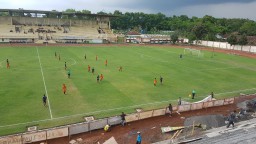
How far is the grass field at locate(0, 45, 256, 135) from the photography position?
2434cm

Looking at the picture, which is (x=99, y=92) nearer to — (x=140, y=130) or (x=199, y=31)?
(x=140, y=130)

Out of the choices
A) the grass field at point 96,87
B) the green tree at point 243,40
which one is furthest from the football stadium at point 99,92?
the green tree at point 243,40

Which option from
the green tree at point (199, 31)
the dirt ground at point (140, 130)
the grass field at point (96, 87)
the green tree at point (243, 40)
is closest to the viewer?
the dirt ground at point (140, 130)

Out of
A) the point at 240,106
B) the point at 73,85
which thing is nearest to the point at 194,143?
the point at 240,106

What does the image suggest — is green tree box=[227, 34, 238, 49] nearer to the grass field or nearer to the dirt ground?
the grass field

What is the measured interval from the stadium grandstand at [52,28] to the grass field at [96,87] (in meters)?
41.0

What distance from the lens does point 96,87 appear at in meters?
32.8

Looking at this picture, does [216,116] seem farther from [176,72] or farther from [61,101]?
[176,72]

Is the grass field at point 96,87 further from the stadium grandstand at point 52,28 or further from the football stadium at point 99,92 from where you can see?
the stadium grandstand at point 52,28

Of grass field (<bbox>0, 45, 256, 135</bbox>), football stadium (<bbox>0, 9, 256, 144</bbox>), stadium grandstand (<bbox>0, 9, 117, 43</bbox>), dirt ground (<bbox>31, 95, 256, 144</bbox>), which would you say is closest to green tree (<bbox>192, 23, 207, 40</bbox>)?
stadium grandstand (<bbox>0, 9, 117, 43</bbox>)

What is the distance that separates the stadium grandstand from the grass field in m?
41.0

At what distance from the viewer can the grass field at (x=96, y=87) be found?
24.3 m

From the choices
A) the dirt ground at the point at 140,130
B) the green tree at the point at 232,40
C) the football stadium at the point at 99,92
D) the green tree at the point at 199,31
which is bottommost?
the dirt ground at the point at 140,130

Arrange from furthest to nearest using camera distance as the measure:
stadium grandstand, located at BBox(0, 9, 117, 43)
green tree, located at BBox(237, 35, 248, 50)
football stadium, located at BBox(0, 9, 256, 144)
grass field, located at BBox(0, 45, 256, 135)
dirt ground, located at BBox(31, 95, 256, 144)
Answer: stadium grandstand, located at BBox(0, 9, 117, 43)
green tree, located at BBox(237, 35, 248, 50)
grass field, located at BBox(0, 45, 256, 135)
football stadium, located at BBox(0, 9, 256, 144)
dirt ground, located at BBox(31, 95, 256, 144)
